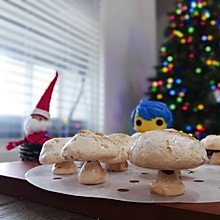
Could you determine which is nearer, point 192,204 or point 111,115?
point 192,204

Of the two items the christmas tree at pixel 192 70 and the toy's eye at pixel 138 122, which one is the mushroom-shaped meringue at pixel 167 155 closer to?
the toy's eye at pixel 138 122

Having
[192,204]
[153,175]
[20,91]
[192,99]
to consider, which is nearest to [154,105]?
[153,175]

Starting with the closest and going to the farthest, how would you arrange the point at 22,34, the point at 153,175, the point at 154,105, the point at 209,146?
the point at 153,175
the point at 209,146
the point at 154,105
the point at 22,34

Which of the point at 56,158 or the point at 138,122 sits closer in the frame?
the point at 56,158

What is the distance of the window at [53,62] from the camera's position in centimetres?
123

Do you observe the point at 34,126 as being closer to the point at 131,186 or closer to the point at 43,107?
the point at 43,107

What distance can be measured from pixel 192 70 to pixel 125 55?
598mm

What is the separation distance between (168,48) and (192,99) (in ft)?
1.47

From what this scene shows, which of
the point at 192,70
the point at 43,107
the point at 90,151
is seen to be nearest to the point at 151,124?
the point at 43,107

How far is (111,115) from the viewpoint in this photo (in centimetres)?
191

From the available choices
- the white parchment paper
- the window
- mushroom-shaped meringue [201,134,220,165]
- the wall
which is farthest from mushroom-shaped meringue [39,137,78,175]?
the wall

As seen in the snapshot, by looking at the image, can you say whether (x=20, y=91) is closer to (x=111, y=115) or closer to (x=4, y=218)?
(x=111, y=115)

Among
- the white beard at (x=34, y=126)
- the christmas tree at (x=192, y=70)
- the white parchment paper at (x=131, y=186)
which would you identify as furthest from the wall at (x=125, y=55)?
the white parchment paper at (x=131, y=186)

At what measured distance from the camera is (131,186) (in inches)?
17.3
